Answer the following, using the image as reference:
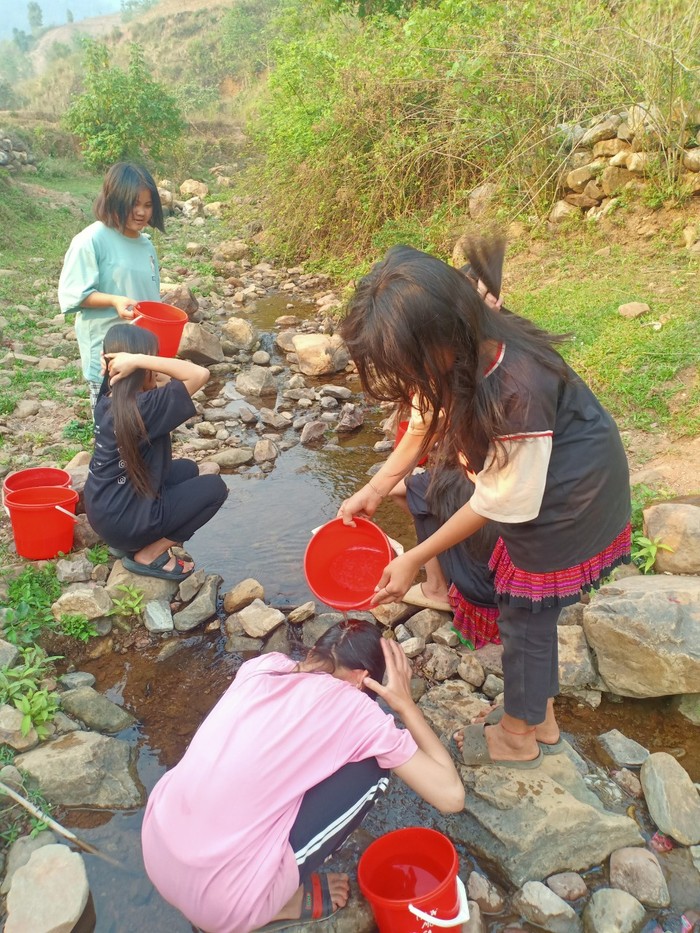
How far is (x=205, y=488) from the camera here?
3.10 meters

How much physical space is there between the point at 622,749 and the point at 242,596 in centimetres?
159

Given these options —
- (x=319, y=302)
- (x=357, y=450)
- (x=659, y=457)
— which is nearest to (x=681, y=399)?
(x=659, y=457)

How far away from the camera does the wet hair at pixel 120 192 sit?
314 centimetres

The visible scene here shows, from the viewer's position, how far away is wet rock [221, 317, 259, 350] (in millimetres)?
6133

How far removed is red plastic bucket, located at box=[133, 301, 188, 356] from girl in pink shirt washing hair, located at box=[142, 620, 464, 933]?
1.93 metres

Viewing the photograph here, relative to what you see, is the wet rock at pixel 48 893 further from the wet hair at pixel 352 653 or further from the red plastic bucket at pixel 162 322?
the red plastic bucket at pixel 162 322

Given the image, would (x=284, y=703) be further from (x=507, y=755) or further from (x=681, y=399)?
(x=681, y=399)

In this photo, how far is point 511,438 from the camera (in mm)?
1492

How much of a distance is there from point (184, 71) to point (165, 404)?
31919 millimetres

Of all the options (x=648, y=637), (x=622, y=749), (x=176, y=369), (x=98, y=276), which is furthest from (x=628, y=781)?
(x=98, y=276)

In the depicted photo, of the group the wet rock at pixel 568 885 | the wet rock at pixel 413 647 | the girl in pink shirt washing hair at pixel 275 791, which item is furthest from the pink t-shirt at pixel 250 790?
the wet rock at pixel 413 647

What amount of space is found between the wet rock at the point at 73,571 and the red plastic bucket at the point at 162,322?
3.43ft

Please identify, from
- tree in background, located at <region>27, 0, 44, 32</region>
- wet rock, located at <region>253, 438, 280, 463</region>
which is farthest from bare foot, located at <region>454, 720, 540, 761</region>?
tree in background, located at <region>27, 0, 44, 32</region>

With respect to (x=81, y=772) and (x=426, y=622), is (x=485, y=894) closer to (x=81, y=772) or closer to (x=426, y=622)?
(x=426, y=622)
